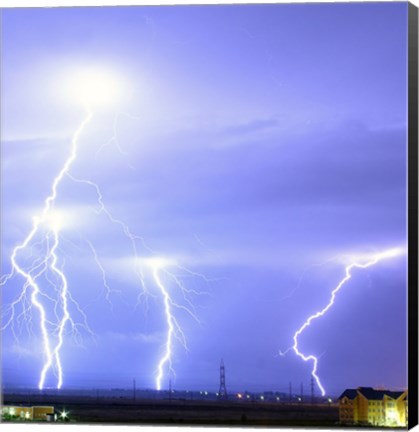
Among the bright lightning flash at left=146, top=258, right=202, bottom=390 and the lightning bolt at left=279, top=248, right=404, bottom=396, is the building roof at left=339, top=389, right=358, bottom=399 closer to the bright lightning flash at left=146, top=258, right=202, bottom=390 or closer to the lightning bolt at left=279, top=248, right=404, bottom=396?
the lightning bolt at left=279, top=248, right=404, bottom=396

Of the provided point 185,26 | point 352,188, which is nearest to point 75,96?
point 185,26

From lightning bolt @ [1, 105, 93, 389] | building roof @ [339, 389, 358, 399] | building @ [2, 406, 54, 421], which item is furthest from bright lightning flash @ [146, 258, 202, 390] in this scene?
building roof @ [339, 389, 358, 399]

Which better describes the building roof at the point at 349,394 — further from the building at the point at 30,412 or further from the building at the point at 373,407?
the building at the point at 30,412

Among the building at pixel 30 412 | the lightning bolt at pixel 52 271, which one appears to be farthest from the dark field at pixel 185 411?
the lightning bolt at pixel 52 271

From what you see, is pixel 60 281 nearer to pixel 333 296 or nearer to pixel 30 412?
pixel 30 412

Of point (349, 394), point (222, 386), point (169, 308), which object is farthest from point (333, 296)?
point (169, 308)
